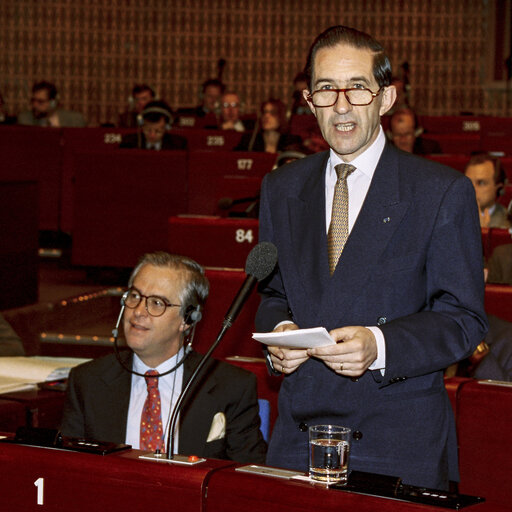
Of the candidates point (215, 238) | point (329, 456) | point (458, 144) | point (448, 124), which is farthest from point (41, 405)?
point (448, 124)

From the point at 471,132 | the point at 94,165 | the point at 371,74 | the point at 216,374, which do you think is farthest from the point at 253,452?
the point at 471,132

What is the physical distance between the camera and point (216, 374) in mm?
2850

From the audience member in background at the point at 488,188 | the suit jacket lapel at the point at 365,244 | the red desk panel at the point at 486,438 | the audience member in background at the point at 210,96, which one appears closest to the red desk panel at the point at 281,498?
the suit jacket lapel at the point at 365,244

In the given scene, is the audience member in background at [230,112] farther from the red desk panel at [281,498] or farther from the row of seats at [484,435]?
the red desk panel at [281,498]

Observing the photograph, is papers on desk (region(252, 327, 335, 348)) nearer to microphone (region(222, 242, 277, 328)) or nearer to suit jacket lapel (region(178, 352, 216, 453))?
microphone (region(222, 242, 277, 328))

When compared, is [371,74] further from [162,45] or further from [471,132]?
[162,45]

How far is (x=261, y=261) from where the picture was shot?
184 centimetres

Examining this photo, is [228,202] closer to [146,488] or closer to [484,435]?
[484,435]

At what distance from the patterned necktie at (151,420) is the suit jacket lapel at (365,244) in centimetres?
89

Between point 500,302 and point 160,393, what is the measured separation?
158cm

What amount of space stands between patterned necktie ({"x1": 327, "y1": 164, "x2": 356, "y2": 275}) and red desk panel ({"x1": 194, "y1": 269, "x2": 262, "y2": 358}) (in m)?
2.48

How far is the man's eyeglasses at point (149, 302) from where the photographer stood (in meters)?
2.98

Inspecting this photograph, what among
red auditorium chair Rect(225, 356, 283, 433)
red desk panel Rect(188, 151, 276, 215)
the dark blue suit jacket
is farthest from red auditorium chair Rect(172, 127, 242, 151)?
the dark blue suit jacket

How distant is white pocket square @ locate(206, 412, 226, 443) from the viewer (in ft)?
9.08
